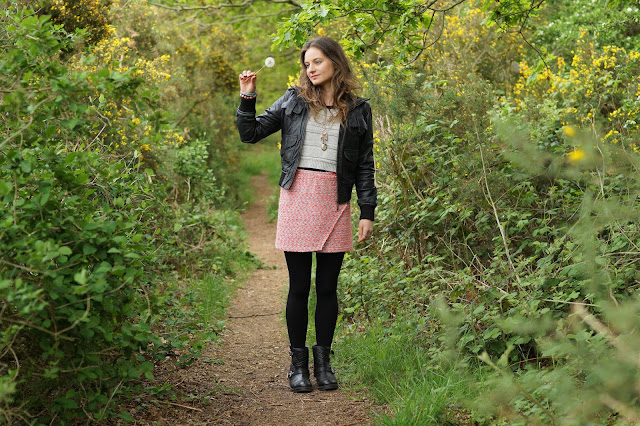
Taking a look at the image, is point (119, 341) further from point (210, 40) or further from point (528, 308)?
point (210, 40)

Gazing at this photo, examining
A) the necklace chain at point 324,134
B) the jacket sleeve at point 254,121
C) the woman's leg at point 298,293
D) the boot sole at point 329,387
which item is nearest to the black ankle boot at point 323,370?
the boot sole at point 329,387

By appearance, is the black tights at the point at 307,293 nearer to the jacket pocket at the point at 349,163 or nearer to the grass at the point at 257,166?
the jacket pocket at the point at 349,163

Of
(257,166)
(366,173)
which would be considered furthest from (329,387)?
(257,166)

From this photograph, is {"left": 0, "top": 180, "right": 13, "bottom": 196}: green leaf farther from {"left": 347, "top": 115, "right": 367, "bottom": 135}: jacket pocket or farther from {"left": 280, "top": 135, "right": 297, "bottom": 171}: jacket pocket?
{"left": 347, "top": 115, "right": 367, "bottom": 135}: jacket pocket

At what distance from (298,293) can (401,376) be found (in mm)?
746

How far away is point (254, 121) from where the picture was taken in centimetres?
393

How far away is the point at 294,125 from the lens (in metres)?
3.92

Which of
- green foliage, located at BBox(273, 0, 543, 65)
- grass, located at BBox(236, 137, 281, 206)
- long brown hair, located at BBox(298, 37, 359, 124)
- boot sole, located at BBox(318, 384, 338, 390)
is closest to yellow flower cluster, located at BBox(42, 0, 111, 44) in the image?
green foliage, located at BBox(273, 0, 543, 65)

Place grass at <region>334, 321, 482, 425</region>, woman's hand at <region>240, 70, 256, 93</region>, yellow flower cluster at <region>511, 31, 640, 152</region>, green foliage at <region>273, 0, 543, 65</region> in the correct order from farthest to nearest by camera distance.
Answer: yellow flower cluster at <region>511, 31, 640, 152</region> → green foliage at <region>273, 0, 543, 65</region> → woman's hand at <region>240, 70, 256, 93</region> → grass at <region>334, 321, 482, 425</region>

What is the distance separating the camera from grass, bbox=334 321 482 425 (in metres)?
3.25

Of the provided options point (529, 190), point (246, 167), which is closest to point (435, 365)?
point (529, 190)

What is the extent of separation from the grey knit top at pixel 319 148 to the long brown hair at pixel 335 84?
74mm

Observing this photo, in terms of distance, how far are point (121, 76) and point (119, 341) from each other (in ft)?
3.61

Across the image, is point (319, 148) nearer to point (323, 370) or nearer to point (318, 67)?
point (318, 67)
